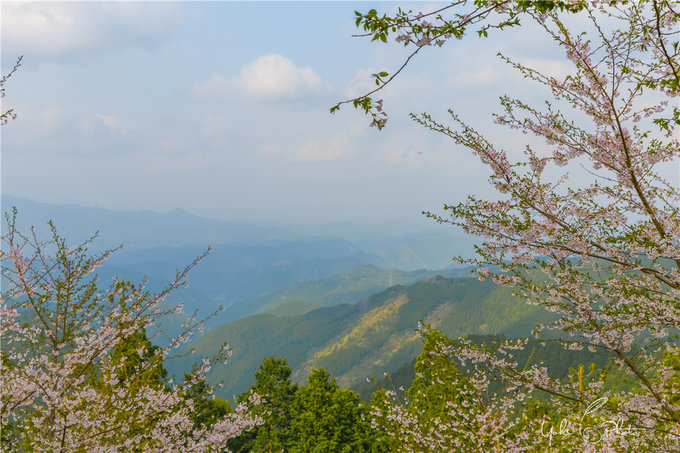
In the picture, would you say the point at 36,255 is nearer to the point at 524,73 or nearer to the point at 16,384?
the point at 16,384

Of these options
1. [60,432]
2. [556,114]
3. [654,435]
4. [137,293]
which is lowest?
[654,435]

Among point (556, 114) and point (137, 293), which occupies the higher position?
point (556, 114)

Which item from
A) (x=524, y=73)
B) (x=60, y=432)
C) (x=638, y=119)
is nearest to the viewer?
(x=638, y=119)

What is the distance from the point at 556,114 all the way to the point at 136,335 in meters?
19.2

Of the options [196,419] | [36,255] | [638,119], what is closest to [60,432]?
[36,255]

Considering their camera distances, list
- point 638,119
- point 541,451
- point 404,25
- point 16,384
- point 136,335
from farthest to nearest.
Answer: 1. point 136,335
2. point 541,451
3. point 16,384
4. point 638,119
5. point 404,25

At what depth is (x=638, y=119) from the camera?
209 inches

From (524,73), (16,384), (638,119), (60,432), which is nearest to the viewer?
(638,119)

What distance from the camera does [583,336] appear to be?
5.60 m

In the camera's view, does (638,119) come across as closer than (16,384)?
Yes

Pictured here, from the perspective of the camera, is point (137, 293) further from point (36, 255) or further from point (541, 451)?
point (541, 451)

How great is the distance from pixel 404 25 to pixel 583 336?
500cm

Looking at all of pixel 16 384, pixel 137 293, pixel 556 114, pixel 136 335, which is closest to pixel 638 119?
pixel 556 114

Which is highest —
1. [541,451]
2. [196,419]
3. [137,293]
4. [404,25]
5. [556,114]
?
[404,25]
